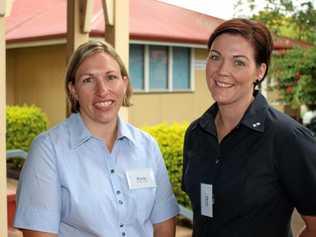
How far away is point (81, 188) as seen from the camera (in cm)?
211

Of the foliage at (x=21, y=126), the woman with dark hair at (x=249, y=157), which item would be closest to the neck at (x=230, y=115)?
the woman with dark hair at (x=249, y=157)

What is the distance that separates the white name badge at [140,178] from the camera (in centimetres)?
222

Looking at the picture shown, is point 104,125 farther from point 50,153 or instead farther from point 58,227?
point 58,227

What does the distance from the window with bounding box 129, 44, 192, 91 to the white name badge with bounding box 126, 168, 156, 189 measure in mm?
9983

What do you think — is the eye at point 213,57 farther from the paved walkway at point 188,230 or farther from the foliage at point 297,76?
the foliage at point 297,76

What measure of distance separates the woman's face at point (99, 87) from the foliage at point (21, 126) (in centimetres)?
871

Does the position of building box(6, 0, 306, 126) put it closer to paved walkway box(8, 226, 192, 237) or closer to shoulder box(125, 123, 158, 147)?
paved walkway box(8, 226, 192, 237)

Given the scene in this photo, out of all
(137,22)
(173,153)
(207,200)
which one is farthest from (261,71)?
(137,22)

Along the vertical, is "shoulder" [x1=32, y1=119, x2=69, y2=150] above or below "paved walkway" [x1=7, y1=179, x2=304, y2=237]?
above

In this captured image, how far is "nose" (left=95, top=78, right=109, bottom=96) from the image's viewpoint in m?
2.17

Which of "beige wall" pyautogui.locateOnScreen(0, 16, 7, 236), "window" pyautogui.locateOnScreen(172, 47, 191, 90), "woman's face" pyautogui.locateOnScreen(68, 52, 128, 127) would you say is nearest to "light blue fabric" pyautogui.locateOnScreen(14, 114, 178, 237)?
"woman's face" pyautogui.locateOnScreen(68, 52, 128, 127)

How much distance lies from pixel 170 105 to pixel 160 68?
1000 mm

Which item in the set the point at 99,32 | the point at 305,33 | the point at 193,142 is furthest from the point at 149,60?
the point at 193,142

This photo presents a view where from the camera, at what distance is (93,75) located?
7.14 feet
